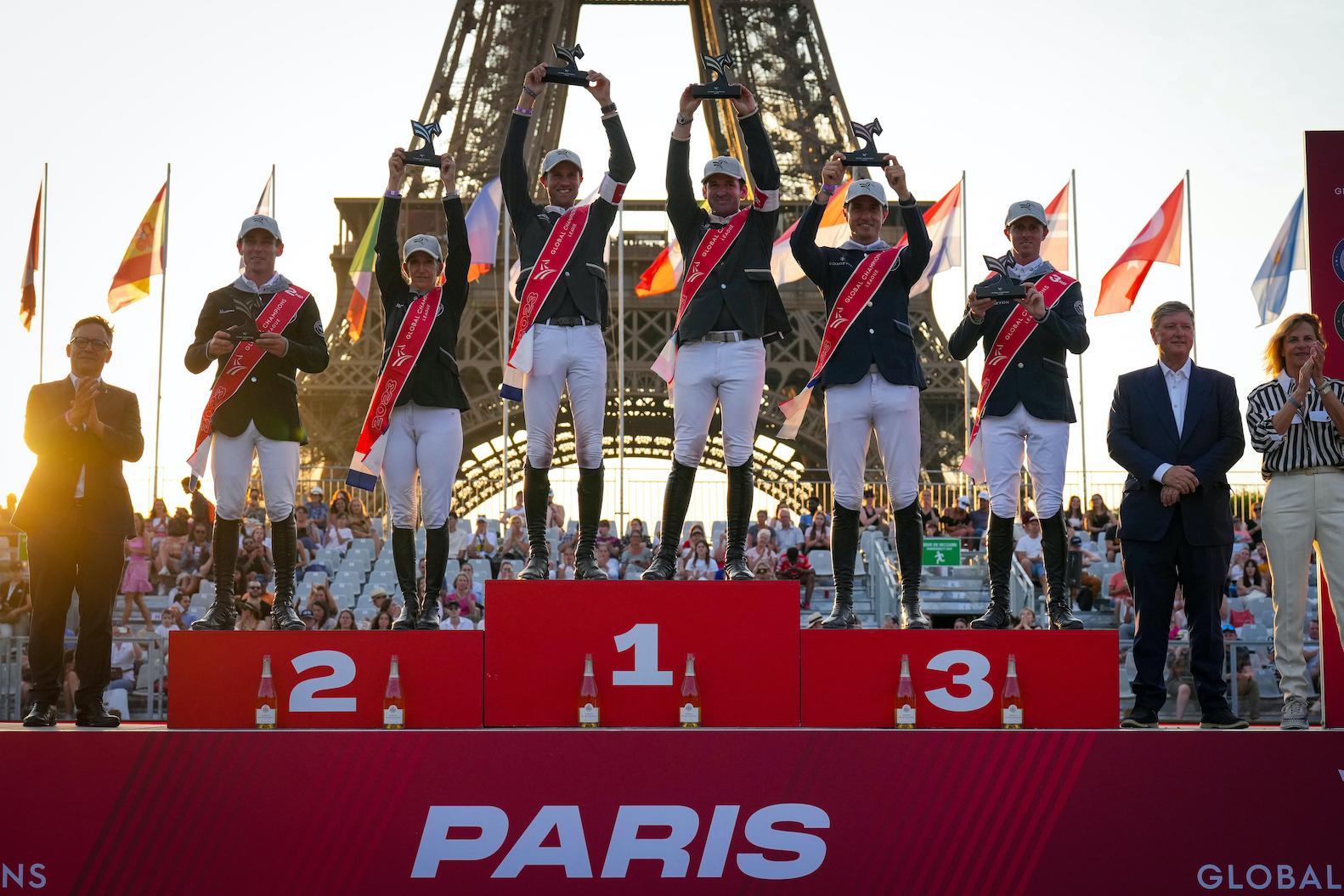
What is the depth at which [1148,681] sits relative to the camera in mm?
6680

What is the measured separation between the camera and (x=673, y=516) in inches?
281

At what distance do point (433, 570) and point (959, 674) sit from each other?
2.70 meters

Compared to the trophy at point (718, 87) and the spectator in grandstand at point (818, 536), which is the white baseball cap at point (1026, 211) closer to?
the trophy at point (718, 87)

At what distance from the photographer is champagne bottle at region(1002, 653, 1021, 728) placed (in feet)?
20.8

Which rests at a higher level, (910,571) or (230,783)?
(910,571)

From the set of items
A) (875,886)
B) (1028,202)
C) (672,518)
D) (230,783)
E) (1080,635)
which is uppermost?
(1028,202)

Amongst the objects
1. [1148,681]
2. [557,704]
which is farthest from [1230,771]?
[557,704]

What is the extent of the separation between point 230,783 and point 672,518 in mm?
2462

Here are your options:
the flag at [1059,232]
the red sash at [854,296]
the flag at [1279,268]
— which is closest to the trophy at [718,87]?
the red sash at [854,296]

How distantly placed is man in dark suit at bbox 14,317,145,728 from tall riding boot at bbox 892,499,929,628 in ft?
12.7

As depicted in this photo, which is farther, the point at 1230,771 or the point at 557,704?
the point at 557,704

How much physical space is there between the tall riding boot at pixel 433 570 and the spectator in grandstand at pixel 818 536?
8873mm

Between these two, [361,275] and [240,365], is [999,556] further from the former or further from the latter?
[361,275]

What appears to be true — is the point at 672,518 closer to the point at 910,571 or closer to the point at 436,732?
the point at 910,571
